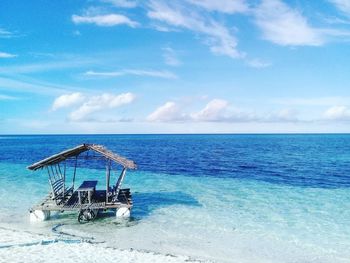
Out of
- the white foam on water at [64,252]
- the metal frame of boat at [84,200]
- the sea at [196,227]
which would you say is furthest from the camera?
the metal frame of boat at [84,200]

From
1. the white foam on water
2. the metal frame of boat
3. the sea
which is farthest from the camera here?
the metal frame of boat

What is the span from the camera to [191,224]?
61.2 ft

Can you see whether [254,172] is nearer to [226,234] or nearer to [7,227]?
[226,234]

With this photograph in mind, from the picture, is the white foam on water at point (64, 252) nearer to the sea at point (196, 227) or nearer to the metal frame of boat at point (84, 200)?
the sea at point (196, 227)

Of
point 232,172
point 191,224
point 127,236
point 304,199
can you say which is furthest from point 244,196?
point 232,172

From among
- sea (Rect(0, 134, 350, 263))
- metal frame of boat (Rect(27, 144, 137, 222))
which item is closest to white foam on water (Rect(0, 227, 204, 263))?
sea (Rect(0, 134, 350, 263))

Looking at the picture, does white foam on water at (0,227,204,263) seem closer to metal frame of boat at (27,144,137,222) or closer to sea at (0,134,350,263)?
sea at (0,134,350,263)

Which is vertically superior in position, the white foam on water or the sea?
the white foam on water

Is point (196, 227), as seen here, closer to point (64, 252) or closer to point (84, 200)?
point (64, 252)

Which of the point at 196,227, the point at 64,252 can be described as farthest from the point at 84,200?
the point at 64,252

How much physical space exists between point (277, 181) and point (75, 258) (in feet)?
87.7

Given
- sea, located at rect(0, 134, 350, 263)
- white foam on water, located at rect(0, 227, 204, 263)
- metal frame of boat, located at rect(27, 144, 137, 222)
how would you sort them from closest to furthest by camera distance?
white foam on water, located at rect(0, 227, 204, 263)
sea, located at rect(0, 134, 350, 263)
metal frame of boat, located at rect(27, 144, 137, 222)

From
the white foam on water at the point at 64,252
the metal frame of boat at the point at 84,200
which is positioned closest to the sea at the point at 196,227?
the white foam on water at the point at 64,252

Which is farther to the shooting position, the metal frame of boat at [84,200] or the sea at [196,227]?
the metal frame of boat at [84,200]
